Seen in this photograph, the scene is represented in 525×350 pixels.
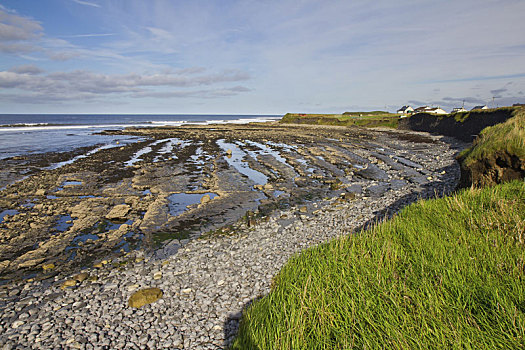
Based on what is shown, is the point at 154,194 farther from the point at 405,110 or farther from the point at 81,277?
the point at 405,110

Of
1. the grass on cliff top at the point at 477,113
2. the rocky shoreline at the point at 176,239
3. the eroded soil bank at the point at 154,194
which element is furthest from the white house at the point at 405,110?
the rocky shoreline at the point at 176,239

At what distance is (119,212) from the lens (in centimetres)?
1641

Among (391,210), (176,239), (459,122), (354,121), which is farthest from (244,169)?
(354,121)

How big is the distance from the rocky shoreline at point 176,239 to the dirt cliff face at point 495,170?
2.31 metres

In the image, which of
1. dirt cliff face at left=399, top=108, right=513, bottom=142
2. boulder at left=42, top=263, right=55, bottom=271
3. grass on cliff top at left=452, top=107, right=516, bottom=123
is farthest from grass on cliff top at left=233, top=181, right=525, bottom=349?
grass on cliff top at left=452, top=107, right=516, bottom=123

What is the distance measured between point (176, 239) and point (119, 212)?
17.0 feet

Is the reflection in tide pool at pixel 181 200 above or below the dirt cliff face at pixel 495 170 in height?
below

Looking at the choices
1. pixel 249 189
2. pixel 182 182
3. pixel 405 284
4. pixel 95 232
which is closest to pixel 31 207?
pixel 95 232

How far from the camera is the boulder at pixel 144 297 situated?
28.1 feet

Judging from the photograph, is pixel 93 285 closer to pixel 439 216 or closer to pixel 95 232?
pixel 95 232

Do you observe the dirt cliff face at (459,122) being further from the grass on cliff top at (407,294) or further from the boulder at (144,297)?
the boulder at (144,297)

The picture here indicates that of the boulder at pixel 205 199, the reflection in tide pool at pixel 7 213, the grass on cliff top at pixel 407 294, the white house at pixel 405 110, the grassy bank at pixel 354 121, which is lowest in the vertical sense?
the boulder at pixel 205 199

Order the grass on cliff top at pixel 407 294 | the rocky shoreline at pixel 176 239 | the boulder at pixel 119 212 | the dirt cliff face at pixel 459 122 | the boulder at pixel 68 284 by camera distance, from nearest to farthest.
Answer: the grass on cliff top at pixel 407 294
the rocky shoreline at pixel 176 239
the boulder at pixel 68 284
the boulder at pixel 119 212
the dirt cliff face at pixel 459 122

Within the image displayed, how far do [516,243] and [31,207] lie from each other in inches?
871
